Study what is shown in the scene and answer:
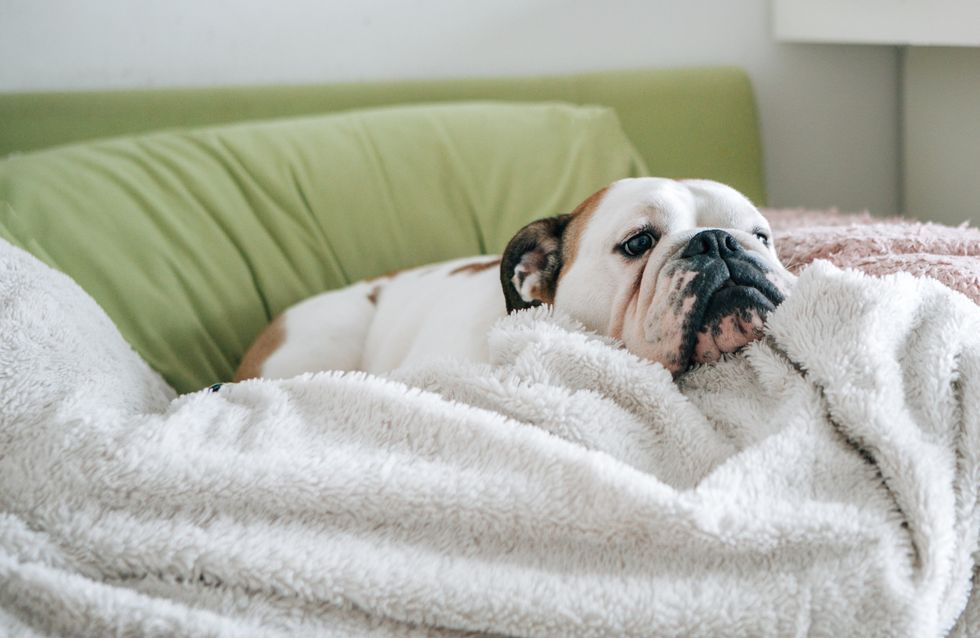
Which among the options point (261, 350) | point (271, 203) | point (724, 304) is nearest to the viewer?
point (724, 304)

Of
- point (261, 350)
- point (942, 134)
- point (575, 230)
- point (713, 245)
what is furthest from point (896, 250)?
point (942, 134)

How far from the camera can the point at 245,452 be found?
0.94 meters

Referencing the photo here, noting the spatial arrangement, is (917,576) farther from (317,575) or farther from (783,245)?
(783,245)

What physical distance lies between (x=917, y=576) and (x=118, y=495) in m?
0.76

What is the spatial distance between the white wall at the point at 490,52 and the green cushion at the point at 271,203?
0.39 meters

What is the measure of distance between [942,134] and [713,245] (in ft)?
5.79

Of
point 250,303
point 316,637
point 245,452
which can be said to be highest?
point 245,452

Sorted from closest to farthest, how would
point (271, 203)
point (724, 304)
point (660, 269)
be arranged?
point (724, 304), point (660, 269), point (271, 203)

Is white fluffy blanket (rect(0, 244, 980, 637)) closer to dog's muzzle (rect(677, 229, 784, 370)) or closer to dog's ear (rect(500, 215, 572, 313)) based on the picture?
dog's muzzle (rect(677, 229, 784, 370))

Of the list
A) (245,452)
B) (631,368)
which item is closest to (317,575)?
(245,452)

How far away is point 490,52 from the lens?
2.65 meters

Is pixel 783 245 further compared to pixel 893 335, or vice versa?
pixel 783 245

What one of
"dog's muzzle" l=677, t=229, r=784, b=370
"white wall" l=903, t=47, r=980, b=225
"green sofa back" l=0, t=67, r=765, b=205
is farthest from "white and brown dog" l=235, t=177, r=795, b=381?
"white wall" l=903, t=47, r=980, b=225

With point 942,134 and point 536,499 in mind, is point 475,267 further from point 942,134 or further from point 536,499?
point 942,134
